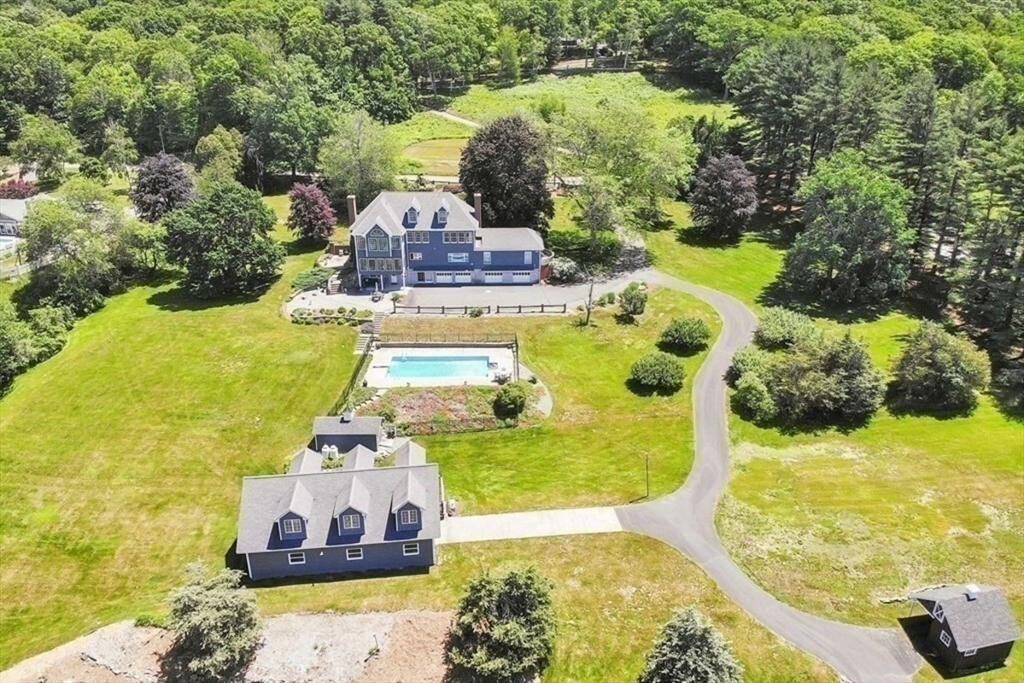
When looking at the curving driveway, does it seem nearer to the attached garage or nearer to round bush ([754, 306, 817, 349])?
round bush ([754, 306, 817, 349])

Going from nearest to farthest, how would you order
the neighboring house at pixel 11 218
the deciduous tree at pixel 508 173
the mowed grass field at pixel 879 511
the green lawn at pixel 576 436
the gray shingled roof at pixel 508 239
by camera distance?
the mowed grass field at pixel 879 511
the green lawn at pixel 576 436
the gray shingled roof at pixel 508 239
the deciduous tree at pixel 508 173
the neighboring house at pixel 11 218

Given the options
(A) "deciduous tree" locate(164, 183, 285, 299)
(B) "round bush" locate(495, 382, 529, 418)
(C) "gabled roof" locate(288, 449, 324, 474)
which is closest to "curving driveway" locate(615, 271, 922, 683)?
(B) "round bush" locate(495, 382, 529, 418)

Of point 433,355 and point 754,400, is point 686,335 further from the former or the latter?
point 433,355

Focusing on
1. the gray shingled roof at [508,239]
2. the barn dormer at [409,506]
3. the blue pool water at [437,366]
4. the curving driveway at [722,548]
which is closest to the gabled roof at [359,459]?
the barn dormer at [409,506]

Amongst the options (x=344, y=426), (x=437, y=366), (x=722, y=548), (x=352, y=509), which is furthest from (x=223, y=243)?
(x=722, y=548)

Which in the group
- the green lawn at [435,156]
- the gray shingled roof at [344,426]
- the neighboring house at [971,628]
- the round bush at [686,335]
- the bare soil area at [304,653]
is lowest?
the bare soil area at [304,653]

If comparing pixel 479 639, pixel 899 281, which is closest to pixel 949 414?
pixel 899 281

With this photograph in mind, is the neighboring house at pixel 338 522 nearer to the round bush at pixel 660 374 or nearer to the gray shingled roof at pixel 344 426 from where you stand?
the gray shingled roof at pixel 344 426
